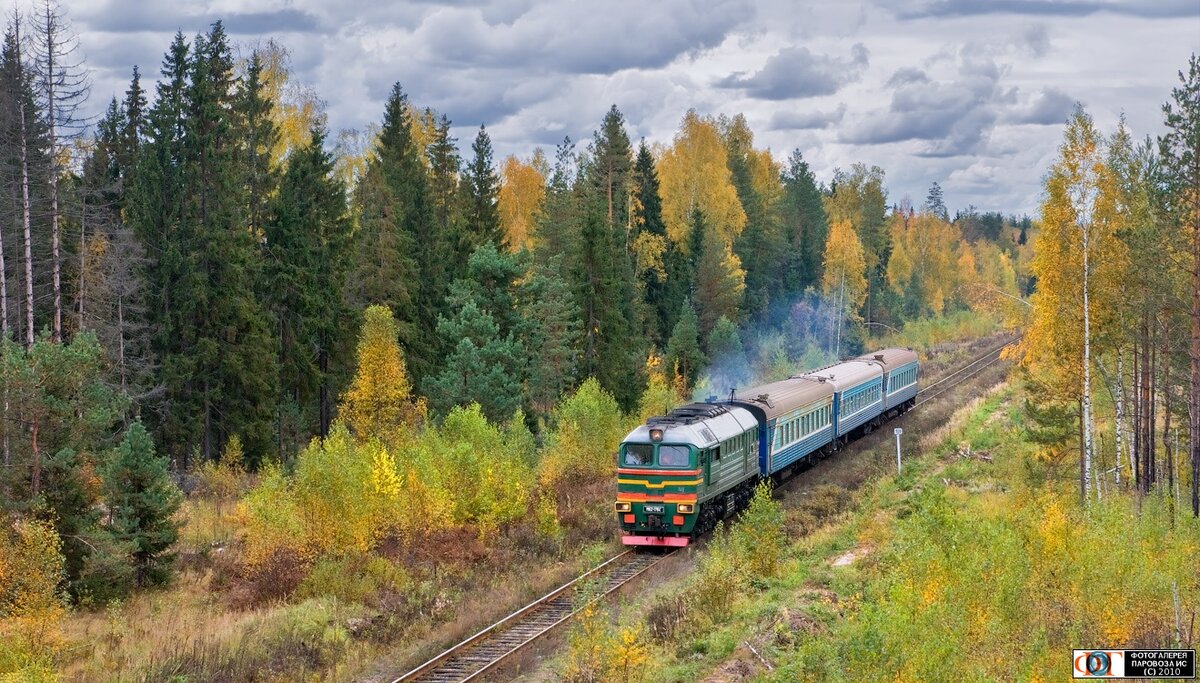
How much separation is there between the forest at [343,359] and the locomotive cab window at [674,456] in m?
2.76

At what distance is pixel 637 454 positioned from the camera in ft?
86.6

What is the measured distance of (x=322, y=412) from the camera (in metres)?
45.1

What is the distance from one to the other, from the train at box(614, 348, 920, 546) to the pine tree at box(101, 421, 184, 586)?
1077 cm

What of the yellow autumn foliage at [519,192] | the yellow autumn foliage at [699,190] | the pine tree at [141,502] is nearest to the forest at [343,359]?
the pine tree at [141,502]

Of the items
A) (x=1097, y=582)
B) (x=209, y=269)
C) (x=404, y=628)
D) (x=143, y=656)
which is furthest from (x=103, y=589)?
(x=1097, y=582)

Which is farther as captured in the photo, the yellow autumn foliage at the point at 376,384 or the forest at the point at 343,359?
the yellow autumn foliage at the point at 376,384

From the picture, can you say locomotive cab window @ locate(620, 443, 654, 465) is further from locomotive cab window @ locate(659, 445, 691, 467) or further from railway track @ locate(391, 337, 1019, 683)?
railway track @ locate(391, 337, 1019, 683)

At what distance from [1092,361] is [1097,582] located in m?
16.2

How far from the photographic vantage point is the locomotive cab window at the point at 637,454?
26.2 meters

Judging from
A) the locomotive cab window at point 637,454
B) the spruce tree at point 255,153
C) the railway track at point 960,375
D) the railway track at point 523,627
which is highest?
the spruce tree at point 255,153

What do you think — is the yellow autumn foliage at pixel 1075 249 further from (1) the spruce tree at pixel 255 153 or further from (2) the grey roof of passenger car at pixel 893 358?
(1) the spruce tree at pixel 255 153

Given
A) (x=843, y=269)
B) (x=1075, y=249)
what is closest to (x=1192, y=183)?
(x=1075, y=249)

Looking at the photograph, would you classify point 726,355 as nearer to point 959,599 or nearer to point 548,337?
point 548,337

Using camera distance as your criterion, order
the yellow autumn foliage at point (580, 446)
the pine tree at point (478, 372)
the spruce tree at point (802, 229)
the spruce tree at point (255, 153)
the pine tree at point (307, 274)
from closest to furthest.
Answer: the yellow autumn foliage at point (580, 446), the pine tree at point (478, 372), the pine tree at point (307, 274), the spruce tree at point (255, 153), the spruce tree at point (802, 229)
